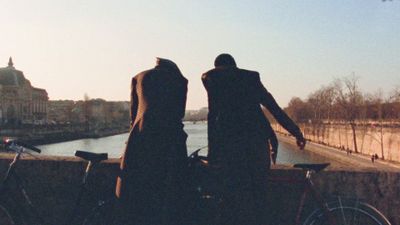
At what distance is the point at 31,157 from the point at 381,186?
3.61 meters

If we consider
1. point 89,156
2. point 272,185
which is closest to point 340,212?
point 272,185

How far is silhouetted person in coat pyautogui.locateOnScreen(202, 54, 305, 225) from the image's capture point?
11.8ft

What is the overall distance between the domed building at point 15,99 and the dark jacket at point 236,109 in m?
103

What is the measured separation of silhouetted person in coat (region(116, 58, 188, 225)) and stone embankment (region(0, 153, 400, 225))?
2.25 feet

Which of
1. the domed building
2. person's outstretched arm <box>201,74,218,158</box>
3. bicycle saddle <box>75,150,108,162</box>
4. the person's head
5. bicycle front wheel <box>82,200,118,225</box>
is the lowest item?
bicycle front wheel <box>82,200,118,225</box>

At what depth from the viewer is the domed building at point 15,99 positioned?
102m

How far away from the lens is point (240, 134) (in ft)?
11.9

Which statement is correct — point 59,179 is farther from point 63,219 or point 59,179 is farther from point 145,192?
point 145,192

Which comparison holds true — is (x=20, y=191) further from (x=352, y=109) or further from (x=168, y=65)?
(x=352, y=109)

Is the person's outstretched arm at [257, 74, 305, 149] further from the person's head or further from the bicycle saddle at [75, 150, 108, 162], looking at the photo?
the bicycle saddle at [75, 150, 108, 162]

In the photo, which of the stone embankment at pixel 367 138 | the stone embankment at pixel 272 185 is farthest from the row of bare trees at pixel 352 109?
the stone embankment at pixel 272 185

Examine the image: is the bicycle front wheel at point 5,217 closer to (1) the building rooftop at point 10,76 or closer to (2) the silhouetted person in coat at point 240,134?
(2) the silhouetted person in coat at point 240,134

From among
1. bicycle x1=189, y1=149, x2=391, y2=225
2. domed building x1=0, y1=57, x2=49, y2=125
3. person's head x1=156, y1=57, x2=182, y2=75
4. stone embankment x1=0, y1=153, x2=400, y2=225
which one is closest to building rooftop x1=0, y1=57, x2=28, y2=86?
domed building x1=0, y1=57, x2=49, y2=125

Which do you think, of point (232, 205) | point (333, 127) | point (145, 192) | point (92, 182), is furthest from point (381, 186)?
point (333, 127)
